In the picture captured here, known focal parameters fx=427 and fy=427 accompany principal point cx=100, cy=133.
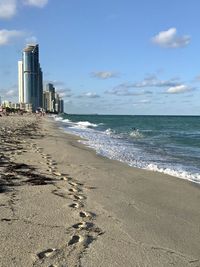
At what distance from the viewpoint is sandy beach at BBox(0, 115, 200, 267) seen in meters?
A: 4.41

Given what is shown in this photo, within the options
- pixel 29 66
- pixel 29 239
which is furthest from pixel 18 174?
pixel 29 66

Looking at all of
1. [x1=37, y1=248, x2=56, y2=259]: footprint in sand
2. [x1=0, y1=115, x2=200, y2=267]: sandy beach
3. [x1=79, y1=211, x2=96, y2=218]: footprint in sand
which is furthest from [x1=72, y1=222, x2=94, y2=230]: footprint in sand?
[x1=37, y1=248, x2=56, y2=259]: footprint in sand

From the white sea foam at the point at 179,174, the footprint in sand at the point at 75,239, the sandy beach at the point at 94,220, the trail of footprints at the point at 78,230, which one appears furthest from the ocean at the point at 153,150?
the footprint in sand at the point at 75,239

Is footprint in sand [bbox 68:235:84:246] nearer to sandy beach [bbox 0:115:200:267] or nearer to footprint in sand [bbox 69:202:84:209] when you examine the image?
sandy beach [bbox 0:115:200:267]

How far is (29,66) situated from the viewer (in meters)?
199

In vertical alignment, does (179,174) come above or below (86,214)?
below

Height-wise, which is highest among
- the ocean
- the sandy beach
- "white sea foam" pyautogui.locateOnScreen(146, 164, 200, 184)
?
the sandy beach

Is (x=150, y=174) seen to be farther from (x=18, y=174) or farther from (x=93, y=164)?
(x=18, y=174)

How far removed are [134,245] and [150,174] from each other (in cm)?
640

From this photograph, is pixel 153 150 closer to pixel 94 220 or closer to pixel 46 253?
pixel 94 220

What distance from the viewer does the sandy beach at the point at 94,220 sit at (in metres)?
4.41

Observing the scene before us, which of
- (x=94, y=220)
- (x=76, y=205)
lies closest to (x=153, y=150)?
(x=76, y=205)

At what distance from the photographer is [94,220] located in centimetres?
574

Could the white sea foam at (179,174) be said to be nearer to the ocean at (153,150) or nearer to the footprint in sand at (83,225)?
the ocean at (153,150)
